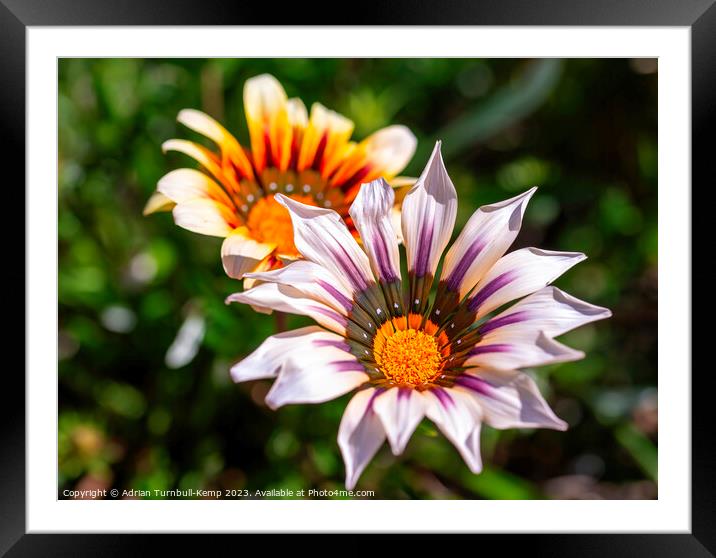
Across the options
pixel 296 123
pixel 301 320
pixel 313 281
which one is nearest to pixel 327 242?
pixel 313 281

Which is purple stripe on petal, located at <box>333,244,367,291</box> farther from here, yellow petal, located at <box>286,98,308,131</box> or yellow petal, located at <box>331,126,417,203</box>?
yellow petal, located at <box>286,98,308,131</box>

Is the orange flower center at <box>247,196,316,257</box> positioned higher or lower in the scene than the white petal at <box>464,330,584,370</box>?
higher

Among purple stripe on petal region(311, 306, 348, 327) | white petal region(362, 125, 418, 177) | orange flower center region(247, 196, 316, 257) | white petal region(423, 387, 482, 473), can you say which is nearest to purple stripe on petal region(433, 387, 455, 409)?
white petal region(423, 387, 482, 473)

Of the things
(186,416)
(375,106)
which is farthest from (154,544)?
(375,106)

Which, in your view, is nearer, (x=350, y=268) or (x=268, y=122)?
(x=350, y=268)
